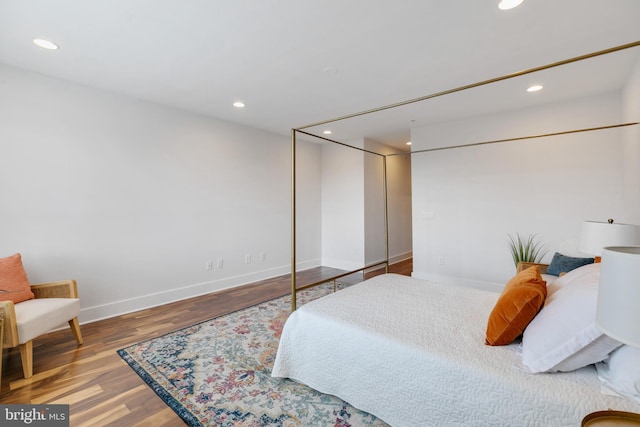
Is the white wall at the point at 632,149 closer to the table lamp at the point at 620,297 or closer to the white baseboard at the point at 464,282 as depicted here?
the white baseboard at the point at 464,282

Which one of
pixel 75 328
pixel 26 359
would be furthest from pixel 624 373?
pixel 75 328

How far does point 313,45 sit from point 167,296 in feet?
11.2

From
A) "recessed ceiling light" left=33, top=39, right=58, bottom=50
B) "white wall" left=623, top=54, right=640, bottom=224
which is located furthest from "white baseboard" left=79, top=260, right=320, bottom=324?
"white wall" left=623, top=54, right=640, bottom=224

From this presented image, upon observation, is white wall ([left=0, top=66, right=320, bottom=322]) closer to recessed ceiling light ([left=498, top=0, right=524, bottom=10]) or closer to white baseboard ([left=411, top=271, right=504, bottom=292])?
white baseboard ([left=411, top=271, right=504, bottom=292])

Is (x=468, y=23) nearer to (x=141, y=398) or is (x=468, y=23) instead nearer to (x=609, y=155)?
(x=609, y=155)

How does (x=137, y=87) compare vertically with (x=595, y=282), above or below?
above

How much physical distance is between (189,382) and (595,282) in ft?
8.17

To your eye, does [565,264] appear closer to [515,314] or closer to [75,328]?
[515,314]

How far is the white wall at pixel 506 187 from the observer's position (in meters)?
3.38

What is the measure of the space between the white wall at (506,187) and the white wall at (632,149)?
8.3 inches

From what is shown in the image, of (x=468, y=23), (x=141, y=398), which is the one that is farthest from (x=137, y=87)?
(x=468, y=23)

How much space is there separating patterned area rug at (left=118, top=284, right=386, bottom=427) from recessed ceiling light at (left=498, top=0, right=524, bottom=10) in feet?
8.77

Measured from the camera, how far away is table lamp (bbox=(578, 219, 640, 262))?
1.81m

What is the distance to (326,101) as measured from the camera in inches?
139
